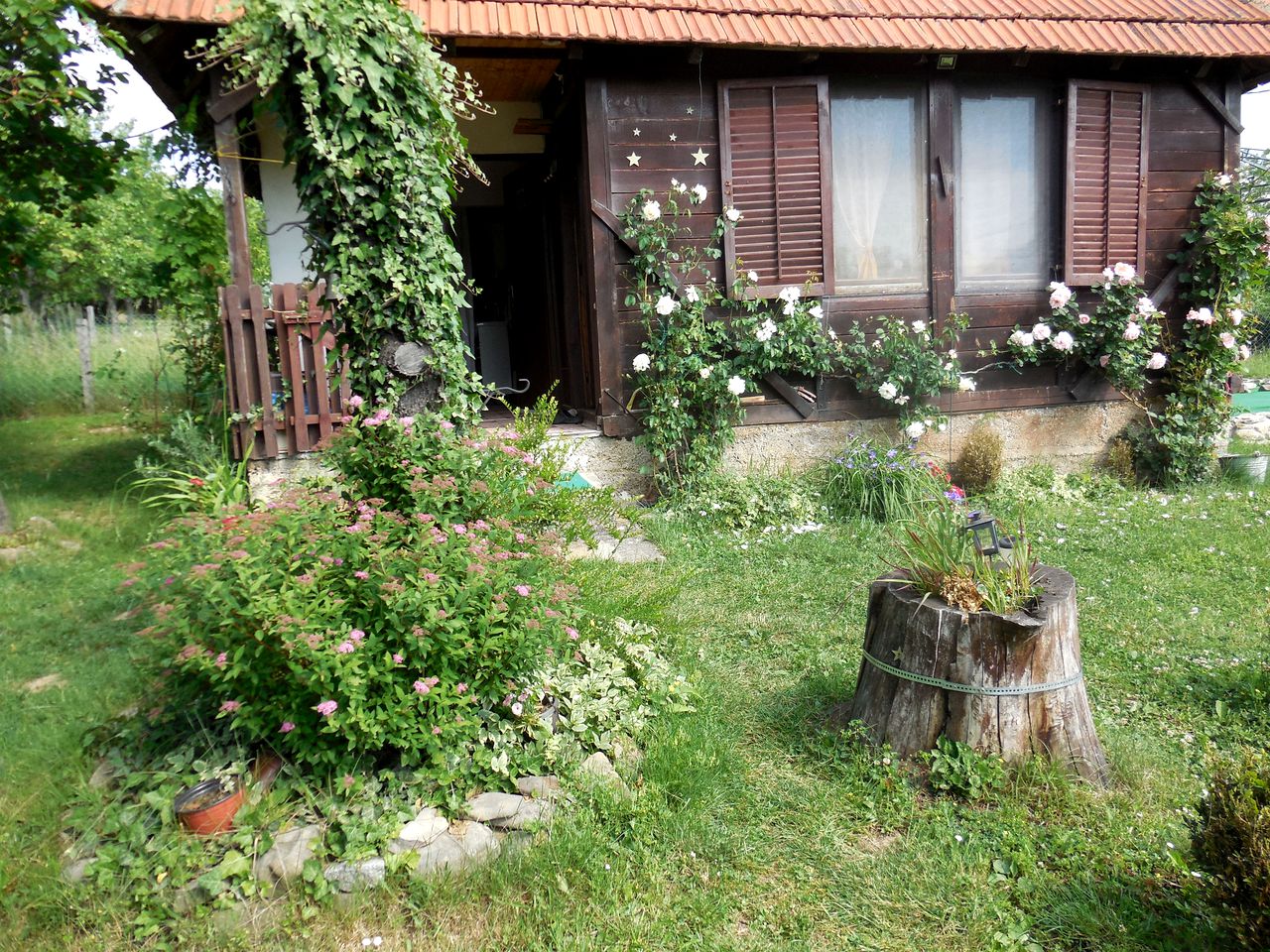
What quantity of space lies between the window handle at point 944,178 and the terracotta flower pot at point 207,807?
679cm

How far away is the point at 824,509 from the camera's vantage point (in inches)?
262

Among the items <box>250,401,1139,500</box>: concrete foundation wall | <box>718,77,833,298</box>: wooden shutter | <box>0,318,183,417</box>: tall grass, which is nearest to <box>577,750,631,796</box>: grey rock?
<box>250,401,1139,500</box>: concrete foundation wall

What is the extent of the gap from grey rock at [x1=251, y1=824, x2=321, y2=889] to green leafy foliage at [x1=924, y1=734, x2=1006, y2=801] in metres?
1.99

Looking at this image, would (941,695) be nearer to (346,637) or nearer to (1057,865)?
(1057,865)

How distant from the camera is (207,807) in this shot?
8.66 feet

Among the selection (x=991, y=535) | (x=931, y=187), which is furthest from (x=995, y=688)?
(x=931, y=187)

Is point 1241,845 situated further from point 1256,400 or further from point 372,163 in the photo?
point 1256,400

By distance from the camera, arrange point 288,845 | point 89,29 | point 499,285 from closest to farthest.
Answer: point 288,845, point 89,29, point 499,285

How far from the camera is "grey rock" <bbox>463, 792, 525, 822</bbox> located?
2783 millimetres

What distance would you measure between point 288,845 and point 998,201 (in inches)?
289

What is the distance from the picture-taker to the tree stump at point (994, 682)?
9.59 ft

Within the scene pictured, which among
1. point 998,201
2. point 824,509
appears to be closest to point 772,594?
point 824,509

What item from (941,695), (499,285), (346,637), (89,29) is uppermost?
(89,29)

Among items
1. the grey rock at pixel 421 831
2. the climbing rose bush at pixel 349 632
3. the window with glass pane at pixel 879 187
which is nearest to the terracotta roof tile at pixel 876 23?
the window with glass pane at pixel 879 187
